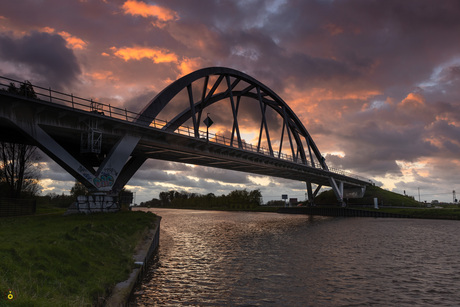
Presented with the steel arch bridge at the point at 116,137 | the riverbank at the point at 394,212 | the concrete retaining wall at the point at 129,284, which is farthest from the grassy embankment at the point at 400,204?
the concrete retaining wall at the point at 129,284

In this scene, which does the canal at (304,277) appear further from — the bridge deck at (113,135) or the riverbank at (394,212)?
the riverbank at (394,212)

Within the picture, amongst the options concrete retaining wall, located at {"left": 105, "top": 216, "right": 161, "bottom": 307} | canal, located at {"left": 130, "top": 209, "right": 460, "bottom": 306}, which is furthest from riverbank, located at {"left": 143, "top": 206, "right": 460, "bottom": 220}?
concrete retaining wall, located at {"left": 105, "top": 216, "right": 161, "bottom": 307}

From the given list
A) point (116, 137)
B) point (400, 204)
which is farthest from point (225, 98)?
point (400, 204)

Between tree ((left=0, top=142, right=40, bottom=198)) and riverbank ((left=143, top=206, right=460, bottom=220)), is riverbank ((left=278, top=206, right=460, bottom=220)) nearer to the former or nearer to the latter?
riverbank ((left=143, top=206, right=460, bottom=220))

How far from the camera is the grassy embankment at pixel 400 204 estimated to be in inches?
2413

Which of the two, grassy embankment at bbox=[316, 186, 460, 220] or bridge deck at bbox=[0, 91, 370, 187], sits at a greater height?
bridge deck at bbox=[0, 91, 370, 187]

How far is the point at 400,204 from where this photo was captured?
314 feet

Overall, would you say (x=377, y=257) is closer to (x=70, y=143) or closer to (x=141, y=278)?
(x=141, y=278)

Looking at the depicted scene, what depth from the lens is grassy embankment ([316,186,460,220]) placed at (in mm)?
61281

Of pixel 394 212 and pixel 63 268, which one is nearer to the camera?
pixel 63 268

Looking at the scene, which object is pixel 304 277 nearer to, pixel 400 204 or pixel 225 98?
pixel 225 98

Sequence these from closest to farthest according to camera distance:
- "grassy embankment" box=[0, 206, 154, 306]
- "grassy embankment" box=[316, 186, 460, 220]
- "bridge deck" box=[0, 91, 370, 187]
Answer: "grassy embankment" box=[0, 206, 154, 306]
"bridge deck" box=[0, 91, 370, 187]
"grassy embankment" box=[316, 186, 460, 220]

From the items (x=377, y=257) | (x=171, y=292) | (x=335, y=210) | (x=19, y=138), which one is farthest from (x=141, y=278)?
(x=335, y=210)

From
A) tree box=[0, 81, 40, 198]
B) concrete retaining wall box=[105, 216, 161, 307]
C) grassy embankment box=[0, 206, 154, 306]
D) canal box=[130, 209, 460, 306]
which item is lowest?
canal box=[130, 209, 460, 306]
